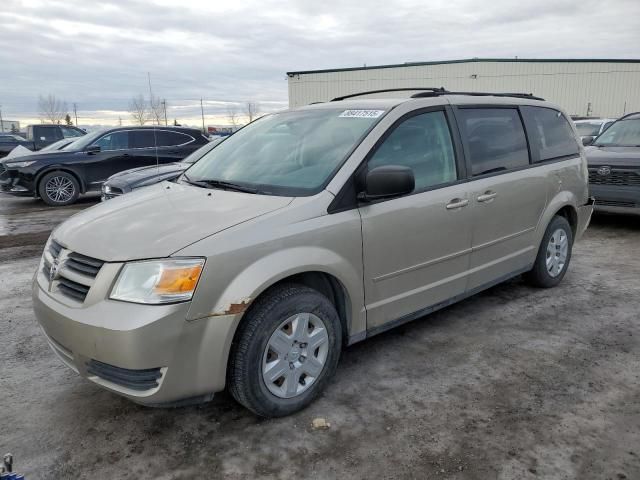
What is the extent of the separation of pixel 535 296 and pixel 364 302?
2366 millimetres

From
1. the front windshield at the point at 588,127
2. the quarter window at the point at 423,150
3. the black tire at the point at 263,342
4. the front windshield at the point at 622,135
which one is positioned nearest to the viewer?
the black tire at the point at 263,342

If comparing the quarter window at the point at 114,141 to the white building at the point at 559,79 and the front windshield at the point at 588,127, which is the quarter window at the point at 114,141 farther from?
the white building at the point at 559,79

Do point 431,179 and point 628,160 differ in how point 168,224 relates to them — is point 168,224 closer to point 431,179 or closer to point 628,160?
point 431,179

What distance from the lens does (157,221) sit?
2801 millimetres

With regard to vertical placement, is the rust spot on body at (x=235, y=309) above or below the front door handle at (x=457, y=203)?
below

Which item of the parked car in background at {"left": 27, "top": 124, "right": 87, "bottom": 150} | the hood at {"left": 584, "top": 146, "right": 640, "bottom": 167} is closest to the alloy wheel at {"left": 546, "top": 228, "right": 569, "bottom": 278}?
the hood at {"left": 584, "top": 146, "right": 640, "bottom": 167}

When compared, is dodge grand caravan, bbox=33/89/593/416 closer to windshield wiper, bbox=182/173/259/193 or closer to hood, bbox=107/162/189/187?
windshield wiper, bbox=182/173/259/193

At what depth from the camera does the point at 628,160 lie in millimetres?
7340

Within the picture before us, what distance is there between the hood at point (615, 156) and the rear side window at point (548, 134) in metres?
2.66

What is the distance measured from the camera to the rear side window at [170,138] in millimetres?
11008

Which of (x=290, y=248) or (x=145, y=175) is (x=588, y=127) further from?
(x=290, y=248)

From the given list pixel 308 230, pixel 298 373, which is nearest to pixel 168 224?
pixel 308 230

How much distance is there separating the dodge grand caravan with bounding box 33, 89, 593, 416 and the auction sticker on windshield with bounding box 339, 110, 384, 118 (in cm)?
1

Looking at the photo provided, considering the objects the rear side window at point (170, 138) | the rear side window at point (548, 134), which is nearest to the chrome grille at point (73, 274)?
the rear side window at point (548, 134)
